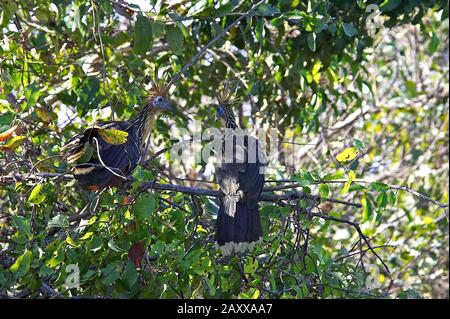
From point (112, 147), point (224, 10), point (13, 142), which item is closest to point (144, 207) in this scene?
point (13, 142)

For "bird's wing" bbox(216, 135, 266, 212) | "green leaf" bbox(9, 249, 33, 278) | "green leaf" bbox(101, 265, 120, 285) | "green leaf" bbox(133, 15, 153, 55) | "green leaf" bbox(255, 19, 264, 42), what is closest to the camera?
"green leaf" bbox(9, 249, 33, 278)

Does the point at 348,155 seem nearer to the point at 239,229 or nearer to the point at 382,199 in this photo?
the point at 382,199

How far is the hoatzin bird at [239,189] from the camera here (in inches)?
162

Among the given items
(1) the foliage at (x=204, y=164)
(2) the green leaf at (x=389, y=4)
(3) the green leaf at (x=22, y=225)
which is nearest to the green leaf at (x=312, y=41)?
(1) the foliage at (x=204, y=164)

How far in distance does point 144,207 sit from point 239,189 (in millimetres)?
915

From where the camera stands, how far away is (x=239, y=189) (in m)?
4.41

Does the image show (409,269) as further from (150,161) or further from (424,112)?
(150,161)

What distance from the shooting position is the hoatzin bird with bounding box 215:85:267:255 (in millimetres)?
4113

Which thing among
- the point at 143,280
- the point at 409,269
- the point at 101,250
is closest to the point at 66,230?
the point at 101,250

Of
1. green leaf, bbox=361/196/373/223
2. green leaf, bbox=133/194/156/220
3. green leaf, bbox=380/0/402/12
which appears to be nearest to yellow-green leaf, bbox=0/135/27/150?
green leaf, bbox=133/194/156/220

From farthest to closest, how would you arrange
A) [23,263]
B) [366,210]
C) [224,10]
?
[366,210] → [224,10] → [23,263]

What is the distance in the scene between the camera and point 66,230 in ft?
12.4

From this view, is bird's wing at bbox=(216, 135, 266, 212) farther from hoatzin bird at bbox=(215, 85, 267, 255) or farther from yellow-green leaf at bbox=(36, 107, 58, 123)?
yellow-green leaf at bbox=(36, 107, 58, 123)

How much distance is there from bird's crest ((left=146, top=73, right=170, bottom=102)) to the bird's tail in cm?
103
